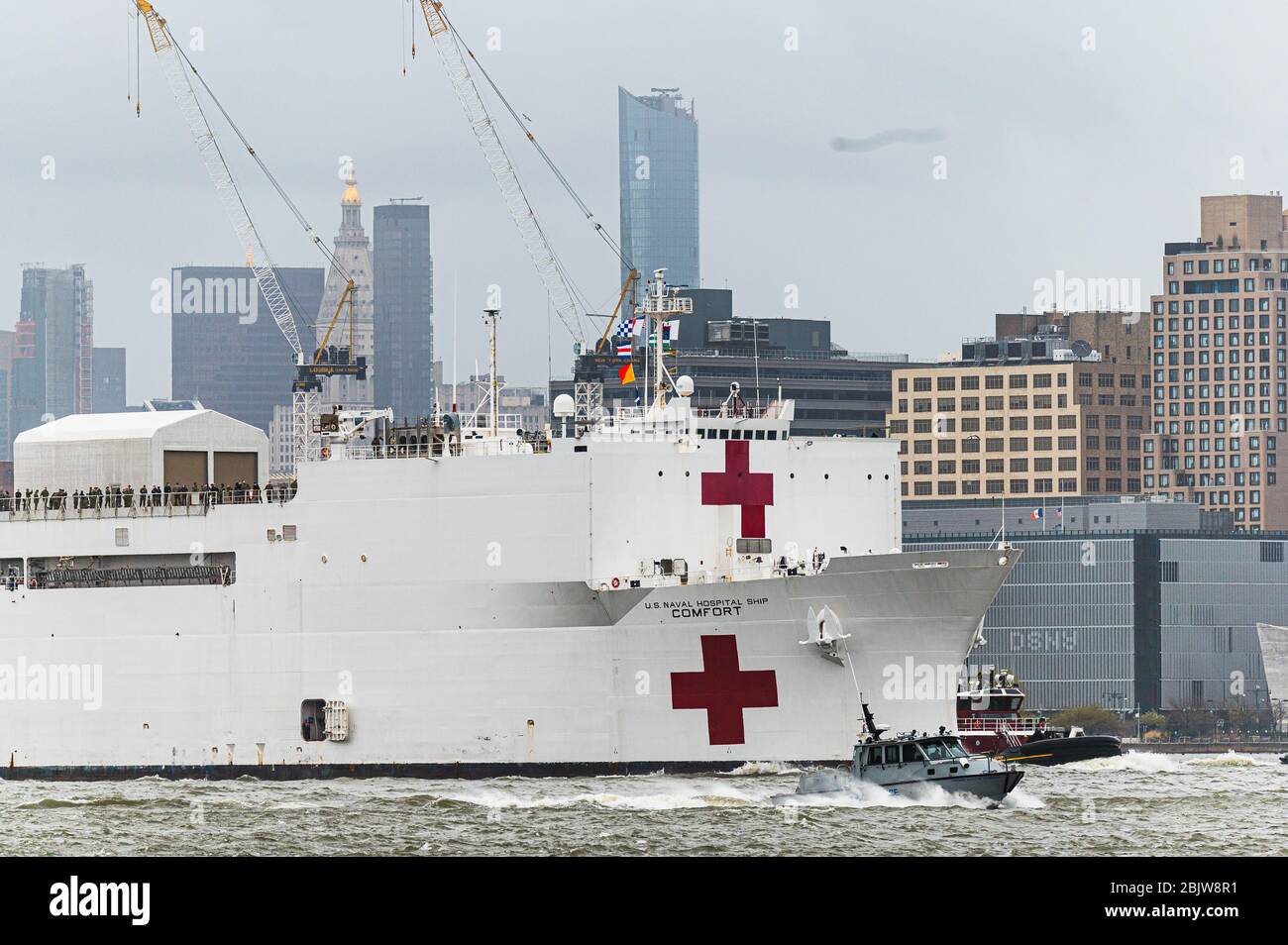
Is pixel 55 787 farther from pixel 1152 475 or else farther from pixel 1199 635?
pixel 1152 475

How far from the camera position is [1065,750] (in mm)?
56781

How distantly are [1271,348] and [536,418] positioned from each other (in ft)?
244

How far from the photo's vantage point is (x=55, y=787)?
47938 millimetres

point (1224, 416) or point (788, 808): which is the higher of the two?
point (1224, 416)

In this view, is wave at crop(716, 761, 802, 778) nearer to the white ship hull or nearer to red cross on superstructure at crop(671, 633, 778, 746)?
the white ship hull

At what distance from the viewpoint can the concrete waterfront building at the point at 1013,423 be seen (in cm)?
13062

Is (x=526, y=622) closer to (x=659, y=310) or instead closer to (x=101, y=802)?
(x=659, y=310)

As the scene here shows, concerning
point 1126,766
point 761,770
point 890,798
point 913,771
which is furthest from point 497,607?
point 1126,766

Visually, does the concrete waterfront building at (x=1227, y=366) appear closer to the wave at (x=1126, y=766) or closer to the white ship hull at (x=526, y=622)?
the wave at (x=1126, y=766)

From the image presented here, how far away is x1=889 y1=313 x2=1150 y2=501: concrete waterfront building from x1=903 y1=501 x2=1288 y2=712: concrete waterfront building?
66.7ft

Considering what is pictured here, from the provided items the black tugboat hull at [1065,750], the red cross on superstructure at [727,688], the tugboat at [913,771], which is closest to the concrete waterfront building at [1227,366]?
the black tugboat hull at [1065,750]

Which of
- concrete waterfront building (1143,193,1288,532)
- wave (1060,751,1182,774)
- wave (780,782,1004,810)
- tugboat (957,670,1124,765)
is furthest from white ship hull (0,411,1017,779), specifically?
concrete waterfront building (1143,193,1288,532)
